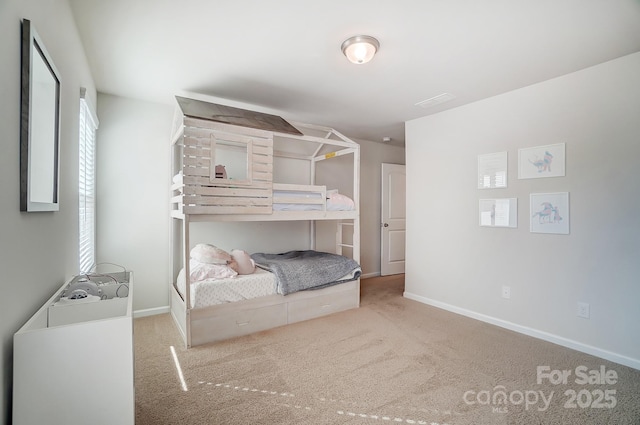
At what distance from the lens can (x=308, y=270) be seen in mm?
3090

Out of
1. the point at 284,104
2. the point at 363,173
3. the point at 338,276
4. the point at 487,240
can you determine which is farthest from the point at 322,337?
the point at 363,173

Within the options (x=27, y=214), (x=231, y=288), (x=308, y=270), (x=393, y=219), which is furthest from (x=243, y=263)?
(x=393, y=219)

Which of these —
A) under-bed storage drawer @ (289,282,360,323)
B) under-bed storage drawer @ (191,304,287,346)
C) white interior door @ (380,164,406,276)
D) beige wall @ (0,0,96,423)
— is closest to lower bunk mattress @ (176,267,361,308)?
under-bed storage drawer @ (191,304,287,346)

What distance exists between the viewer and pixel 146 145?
316 centimetres

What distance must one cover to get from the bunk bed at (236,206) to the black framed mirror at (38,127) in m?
1.04

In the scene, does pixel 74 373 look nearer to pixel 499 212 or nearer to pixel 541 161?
pixel 499 212

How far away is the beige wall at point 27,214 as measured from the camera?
948 mm

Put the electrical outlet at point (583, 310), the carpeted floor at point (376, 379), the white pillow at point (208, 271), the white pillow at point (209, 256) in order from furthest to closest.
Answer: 1. the white pillow at point (209, 256)
2. the white pillow at point (208, 271)
3. the electrical outlet at point (583, 310)
4. the carpeted floor at point (376, 379)

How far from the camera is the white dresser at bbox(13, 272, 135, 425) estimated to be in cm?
96

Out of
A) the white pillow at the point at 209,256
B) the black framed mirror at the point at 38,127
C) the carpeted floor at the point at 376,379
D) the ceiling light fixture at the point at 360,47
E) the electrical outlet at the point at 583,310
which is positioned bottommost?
the carpeted floor at the point at 376,379

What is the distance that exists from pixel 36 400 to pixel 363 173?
450 centimetres

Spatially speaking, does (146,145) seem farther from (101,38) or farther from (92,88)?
(101,38)

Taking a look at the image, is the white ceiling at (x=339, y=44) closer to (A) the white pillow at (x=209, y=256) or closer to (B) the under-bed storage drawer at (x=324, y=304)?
(A) the white pillow at (x=209, y=256)

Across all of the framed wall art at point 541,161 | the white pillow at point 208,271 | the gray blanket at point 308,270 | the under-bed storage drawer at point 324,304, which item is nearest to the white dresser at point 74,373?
the white pillow at point 208,271
